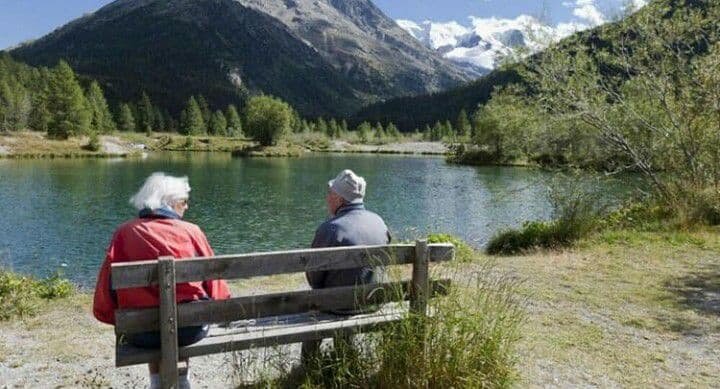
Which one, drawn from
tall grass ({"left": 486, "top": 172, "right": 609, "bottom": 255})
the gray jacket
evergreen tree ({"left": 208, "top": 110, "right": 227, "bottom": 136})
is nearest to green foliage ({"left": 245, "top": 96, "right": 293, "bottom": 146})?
evergreen tree ({"left": 208, "top": 110, "right": 227, "bottom": 136})

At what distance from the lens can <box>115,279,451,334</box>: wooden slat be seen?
4.32m

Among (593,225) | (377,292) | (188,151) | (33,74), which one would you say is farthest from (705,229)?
(33,74)

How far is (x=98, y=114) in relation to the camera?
11756 centimetres

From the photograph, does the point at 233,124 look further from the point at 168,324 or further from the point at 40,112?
the point at 168,324

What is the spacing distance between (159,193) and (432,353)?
2.74 meters

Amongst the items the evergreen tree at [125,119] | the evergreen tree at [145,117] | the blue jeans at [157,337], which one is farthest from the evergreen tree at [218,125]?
the blue jeans at [157,337]

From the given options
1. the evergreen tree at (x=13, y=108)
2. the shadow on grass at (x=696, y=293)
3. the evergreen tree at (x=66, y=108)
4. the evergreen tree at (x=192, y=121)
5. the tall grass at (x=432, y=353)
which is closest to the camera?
the tall grass at (x=432, y=353)

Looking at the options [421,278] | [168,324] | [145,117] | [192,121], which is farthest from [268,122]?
[168,324]

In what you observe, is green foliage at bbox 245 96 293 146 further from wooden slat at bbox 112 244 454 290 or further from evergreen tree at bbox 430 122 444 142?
wooden slat at bbox 112 244 454 290

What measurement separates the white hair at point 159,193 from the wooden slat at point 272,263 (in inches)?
21.0

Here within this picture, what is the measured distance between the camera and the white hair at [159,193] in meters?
4.43

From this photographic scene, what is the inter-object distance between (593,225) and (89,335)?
13775mm

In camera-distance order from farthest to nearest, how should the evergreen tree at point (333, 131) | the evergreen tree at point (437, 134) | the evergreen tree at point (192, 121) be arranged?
the evergreen tree at point (437, 134) < the evergreen tree at point (333, 131) < the evergreen tree at point (192, 121)

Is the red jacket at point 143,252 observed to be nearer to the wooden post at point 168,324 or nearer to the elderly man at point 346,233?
the wooden post at point 168,324
